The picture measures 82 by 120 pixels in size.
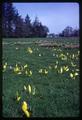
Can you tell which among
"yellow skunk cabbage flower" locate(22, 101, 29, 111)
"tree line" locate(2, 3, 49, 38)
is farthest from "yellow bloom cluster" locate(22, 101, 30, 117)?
"tree line" locate(2, 3, 49, 38)

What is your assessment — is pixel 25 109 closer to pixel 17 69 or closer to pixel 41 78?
pixel 41 78

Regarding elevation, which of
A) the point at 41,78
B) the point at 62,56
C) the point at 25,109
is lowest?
the point at 25,109

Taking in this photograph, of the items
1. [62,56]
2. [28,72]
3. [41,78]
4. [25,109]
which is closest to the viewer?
[25,109]

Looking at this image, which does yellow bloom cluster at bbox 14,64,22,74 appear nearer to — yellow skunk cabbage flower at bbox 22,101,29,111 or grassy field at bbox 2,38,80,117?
grassy field at bbox 2,38,80,117

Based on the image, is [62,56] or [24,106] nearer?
[24,106]

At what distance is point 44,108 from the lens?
2.51 metres

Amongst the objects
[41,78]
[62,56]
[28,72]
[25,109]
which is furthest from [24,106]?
[62,56]

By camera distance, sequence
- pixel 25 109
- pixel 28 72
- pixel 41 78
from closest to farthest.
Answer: pixel 25 109 → pixel 41 78 → pixel 28 72

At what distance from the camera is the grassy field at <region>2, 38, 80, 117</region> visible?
98.7 inches

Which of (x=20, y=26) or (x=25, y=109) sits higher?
(x=20, y=26)

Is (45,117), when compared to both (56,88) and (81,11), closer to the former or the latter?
(56,88)

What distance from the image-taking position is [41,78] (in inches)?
121

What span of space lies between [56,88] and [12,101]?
0.47 m

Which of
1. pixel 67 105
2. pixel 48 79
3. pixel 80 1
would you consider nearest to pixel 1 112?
pixel 67 105
